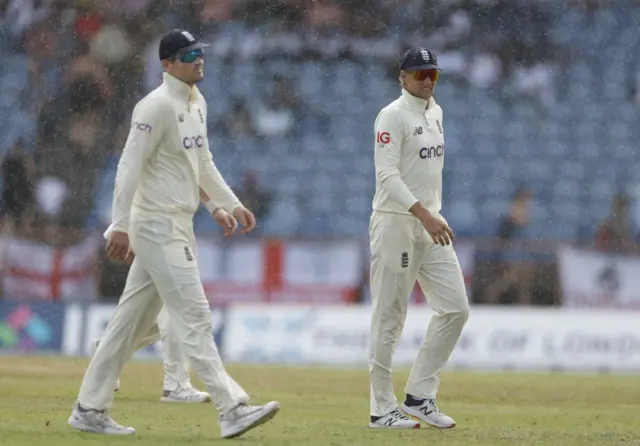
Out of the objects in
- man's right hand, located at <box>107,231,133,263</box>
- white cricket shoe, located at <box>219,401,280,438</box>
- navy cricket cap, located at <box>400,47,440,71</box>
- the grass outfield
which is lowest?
the grass outfield

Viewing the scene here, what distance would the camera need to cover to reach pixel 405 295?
8.24 metres

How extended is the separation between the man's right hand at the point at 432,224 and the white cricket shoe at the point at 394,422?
1078 millimetres

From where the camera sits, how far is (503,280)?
56.3 feet

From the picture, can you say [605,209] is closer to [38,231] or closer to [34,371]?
[38,231]

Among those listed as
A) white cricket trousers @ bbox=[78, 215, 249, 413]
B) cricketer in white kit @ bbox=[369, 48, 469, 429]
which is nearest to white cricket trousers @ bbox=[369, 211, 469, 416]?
cricketer in white kit @ bbox=[369, 48, 469, 429]

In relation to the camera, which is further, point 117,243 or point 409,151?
point 409,151

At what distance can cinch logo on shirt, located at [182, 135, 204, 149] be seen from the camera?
7.15 metres

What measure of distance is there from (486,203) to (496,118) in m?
1.80

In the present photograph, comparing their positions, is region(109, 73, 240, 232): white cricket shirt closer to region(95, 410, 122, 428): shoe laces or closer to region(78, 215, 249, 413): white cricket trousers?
region(78, 215, 249, 413): white cricket trousers

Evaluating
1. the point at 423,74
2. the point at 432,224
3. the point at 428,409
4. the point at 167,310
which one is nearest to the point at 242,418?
the point at 167,310

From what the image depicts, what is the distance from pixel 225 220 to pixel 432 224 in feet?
3.81

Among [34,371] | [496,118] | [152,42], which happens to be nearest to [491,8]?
[496,118]

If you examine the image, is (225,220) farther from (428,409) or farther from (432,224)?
(428,409)

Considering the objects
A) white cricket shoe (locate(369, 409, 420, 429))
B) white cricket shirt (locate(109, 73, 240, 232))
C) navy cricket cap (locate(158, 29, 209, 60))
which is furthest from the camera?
white cricket shoe (locate(369, 409, 420, 429))
